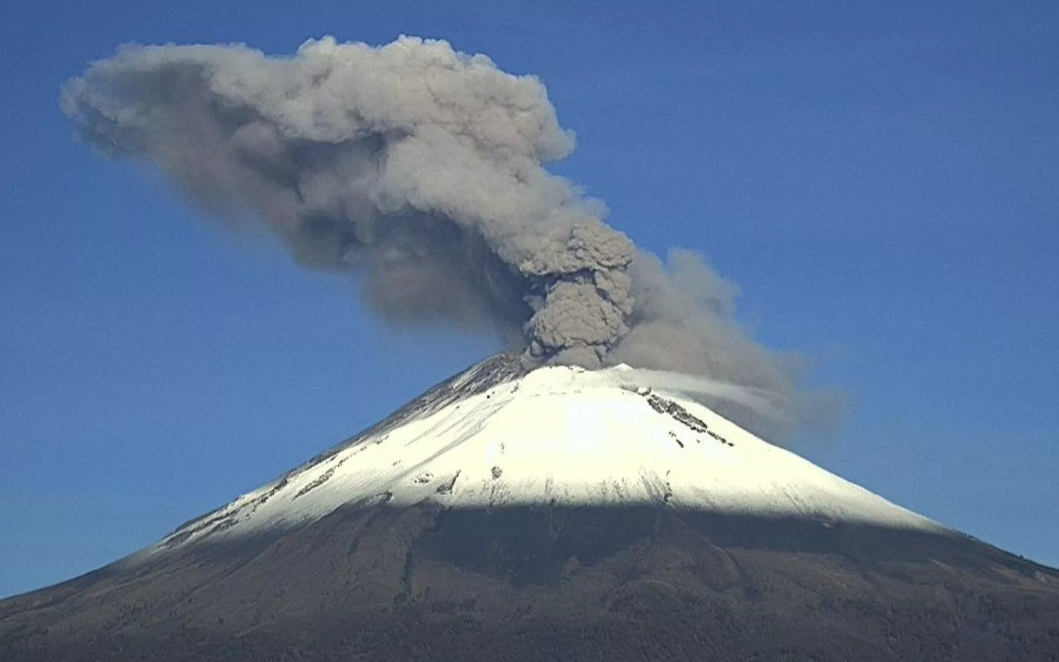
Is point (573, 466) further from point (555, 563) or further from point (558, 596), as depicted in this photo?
point (558, 596)

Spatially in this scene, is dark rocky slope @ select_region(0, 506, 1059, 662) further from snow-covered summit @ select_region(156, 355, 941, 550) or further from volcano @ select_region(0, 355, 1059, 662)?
snow-covered summit @ select_region(156, 355, 941, 550)

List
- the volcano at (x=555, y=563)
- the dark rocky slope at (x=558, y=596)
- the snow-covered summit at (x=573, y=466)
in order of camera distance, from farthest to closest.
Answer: the snow-covered summit at (x=573, y=466), the volcano at (x=555, y=563), the dark rocky slope at (x=558, y=596)

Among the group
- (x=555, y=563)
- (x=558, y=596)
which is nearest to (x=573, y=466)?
(x=555, y=563)

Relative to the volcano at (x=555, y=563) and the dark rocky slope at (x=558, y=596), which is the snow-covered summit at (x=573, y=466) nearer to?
the volcano at (x=555, y=563)

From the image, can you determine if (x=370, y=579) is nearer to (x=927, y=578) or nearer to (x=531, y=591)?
(x=531, y=591)

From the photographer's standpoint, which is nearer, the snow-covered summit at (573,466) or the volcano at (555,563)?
the volcano at (555,563)

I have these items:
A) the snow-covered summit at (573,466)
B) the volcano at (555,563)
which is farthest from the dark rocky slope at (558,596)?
the snow-covered summit at (573,466)

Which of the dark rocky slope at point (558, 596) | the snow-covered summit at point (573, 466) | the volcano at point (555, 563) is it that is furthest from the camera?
the snow-covered summit at point (573, 466)
